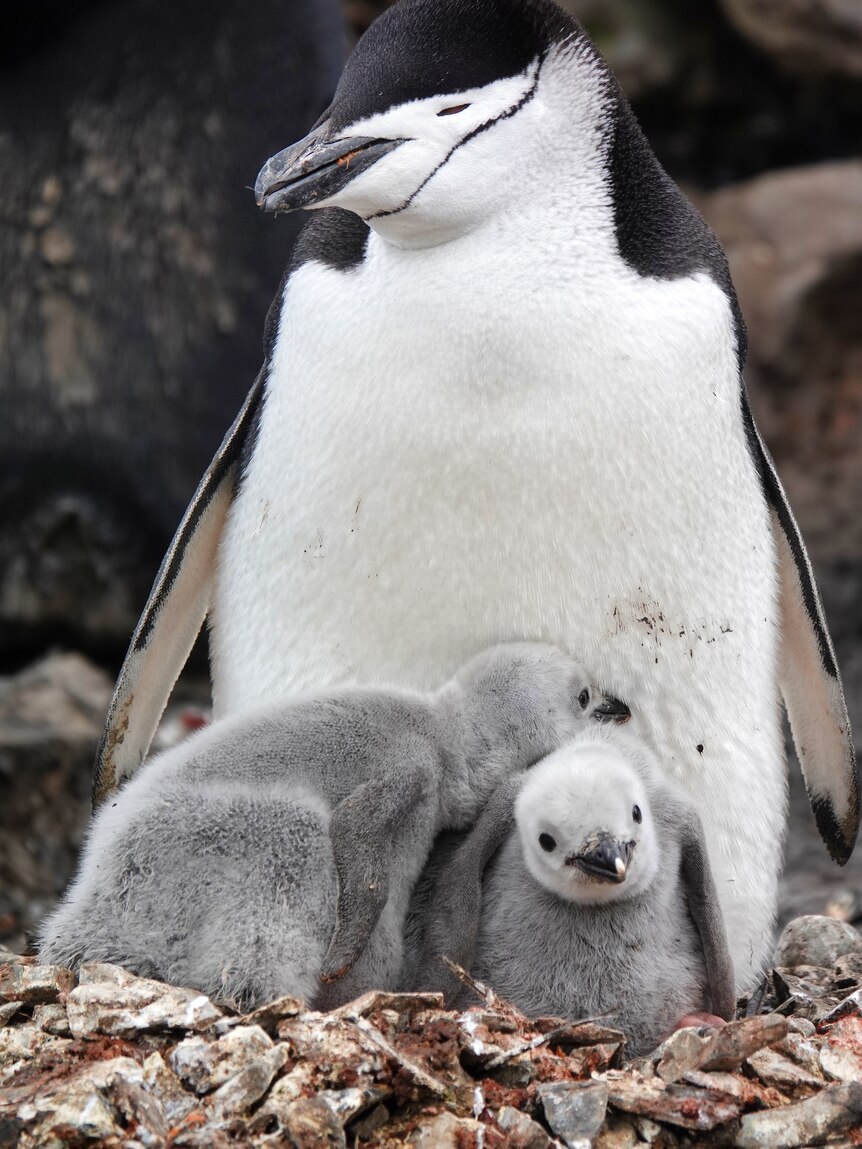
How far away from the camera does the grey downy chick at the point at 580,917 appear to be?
2223mm

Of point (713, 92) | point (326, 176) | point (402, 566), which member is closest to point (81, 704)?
point (402, 566)

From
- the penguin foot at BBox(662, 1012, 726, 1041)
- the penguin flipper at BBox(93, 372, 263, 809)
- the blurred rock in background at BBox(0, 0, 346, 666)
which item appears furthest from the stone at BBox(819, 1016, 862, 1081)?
the blurred rock in background at BBox(0, 0, 346, 666)

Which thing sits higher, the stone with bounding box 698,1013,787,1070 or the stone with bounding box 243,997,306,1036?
the stone with bounding box 243,997,306,1036

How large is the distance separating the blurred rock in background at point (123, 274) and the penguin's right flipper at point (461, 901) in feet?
12.4

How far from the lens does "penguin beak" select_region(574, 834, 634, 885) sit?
Answer: 210cm

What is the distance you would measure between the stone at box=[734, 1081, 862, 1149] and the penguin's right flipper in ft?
1.41

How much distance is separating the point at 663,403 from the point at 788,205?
4818 millimetres

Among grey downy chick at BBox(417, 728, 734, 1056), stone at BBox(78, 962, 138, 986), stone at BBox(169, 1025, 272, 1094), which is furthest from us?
grey downy chick at BBox(417, 728, 734, 1056)

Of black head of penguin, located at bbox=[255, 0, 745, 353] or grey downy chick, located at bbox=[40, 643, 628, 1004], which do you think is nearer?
grey downy chick, located at bbox=[40, 643, 628, 1004]

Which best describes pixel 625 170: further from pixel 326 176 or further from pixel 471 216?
pixel 326 176

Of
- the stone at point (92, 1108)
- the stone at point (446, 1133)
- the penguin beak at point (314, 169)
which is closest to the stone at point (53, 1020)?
the stone at point (92, 1108)

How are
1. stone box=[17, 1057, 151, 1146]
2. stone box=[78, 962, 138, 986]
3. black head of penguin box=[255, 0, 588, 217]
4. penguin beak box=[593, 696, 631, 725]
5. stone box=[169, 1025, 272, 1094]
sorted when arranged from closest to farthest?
stone box=[17, 1057, 151, 1146]
stone box=[169, 1025, 272, 1094]
stone box=[78, 962, 138, 986]
black head of penguin box=[255, 0, 588, 217]
penguin beak box=[593, 696, 631, 725]

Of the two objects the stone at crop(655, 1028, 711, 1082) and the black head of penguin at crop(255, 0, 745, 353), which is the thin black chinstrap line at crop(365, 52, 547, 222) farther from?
the stone at crop(655, 1028, 711, 1082)

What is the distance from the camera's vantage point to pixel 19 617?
19.5 feet
